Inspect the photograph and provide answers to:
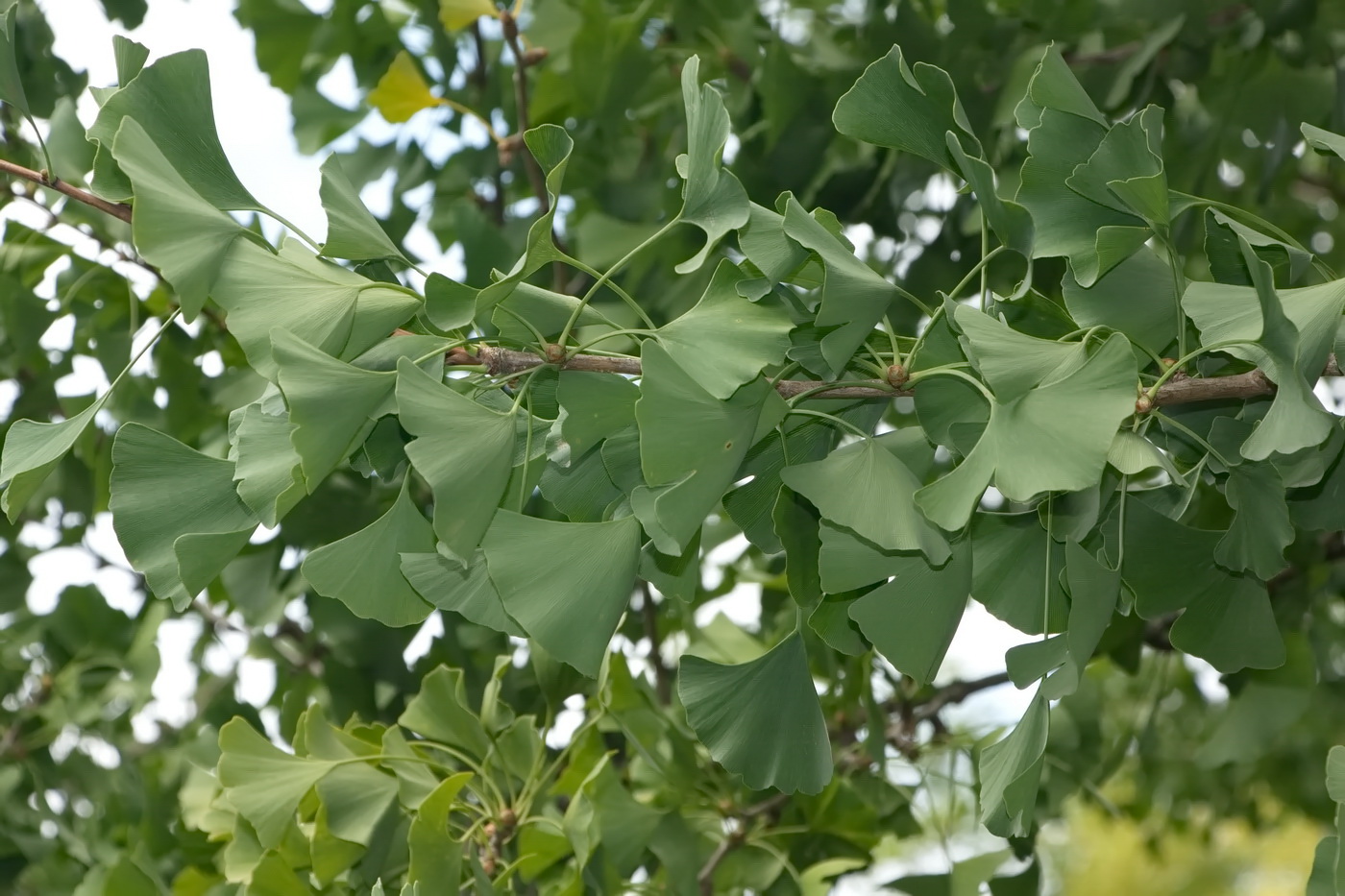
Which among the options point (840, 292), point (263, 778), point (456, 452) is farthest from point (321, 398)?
point (263, 778)

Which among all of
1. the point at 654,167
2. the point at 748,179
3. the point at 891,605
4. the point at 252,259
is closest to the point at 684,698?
the point at 891,605

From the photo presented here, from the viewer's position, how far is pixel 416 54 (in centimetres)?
87

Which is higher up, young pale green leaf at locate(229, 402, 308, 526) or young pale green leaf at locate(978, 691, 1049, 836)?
young pale green leaf at locate(229, 402, 308, 526)

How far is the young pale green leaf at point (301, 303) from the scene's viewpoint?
1.05 ft

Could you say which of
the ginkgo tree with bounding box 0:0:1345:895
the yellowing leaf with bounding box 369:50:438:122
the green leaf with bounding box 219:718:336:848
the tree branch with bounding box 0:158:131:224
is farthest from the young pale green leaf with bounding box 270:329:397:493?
the yellowing leaf with bounding box 369:50:438:122

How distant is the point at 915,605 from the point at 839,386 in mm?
71

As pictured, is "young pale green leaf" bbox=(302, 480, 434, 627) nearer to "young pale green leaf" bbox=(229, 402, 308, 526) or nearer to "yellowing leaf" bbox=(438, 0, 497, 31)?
"young pale green leaf" bbox=(229, 402, 308, 526)

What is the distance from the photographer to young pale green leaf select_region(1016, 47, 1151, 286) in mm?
339

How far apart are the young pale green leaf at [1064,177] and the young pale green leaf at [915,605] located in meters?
0.09

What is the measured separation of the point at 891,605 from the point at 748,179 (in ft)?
1.36

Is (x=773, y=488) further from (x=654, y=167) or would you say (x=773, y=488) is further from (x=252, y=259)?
(x=654, y=167)

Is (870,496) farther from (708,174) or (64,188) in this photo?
(64,188)

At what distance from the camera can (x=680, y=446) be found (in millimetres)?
305

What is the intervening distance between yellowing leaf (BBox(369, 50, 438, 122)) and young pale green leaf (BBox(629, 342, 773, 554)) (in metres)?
0.37
